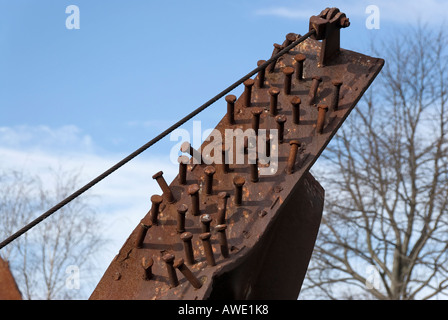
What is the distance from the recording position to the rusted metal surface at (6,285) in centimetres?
544

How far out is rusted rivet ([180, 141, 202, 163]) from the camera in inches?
128

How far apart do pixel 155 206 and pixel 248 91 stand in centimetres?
86

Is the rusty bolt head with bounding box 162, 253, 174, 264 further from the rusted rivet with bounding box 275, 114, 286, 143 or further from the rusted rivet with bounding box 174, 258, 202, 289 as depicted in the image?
the rusted rivet with bounding box 275, 114, 286, 143

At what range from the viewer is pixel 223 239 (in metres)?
2.88

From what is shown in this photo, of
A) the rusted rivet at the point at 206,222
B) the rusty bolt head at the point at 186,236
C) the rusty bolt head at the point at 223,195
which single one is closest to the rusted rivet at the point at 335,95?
the rusty bolt head at the point at 223,195

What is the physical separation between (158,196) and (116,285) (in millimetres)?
477

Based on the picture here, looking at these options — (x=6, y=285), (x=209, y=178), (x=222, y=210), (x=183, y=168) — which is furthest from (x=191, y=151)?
(x=6, y=285)

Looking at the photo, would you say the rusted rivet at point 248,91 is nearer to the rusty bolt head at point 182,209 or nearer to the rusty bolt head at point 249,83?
the rusty bolt head at point 249,83

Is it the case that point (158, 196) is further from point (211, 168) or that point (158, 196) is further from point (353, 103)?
point (353, 103)

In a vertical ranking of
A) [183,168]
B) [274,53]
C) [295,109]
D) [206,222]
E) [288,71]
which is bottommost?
[206,222]

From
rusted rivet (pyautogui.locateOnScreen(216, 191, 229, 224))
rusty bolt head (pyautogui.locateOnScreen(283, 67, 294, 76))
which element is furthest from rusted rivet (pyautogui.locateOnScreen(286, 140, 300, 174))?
rusty bolt head (pyautogui.locateOnScreen(283, 67, 294, 76))

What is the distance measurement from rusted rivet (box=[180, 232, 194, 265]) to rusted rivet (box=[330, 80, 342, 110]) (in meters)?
1.11

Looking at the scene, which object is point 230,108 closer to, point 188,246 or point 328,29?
point 328,29

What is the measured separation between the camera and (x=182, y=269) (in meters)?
2.74
